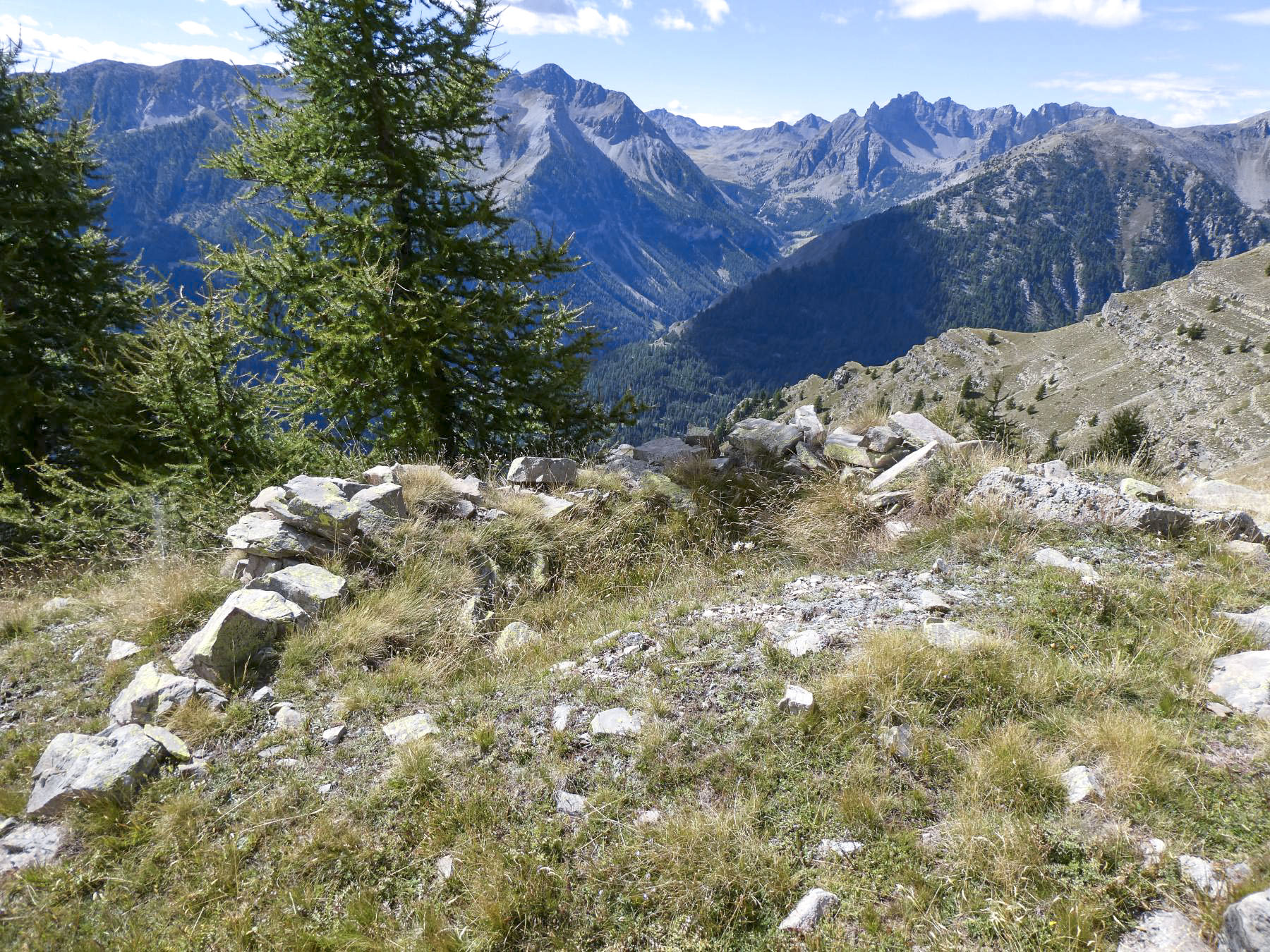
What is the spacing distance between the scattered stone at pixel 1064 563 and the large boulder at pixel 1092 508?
99 cm

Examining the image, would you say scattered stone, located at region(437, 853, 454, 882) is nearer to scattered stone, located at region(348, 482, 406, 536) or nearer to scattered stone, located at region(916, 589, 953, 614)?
scattered stone, located at region(348, 482, 406, 536)

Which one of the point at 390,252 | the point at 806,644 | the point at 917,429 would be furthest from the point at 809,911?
the point at 390,252

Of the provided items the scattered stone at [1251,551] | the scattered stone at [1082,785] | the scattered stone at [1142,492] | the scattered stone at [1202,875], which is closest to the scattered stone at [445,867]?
the scattered stone at [1082,785]

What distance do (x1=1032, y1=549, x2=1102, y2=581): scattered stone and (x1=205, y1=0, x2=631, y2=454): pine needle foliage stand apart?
28.3ft

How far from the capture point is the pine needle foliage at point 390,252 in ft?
33.9

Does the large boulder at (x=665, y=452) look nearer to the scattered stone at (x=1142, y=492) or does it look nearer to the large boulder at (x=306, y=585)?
the large boulder at (x=306, y=585)

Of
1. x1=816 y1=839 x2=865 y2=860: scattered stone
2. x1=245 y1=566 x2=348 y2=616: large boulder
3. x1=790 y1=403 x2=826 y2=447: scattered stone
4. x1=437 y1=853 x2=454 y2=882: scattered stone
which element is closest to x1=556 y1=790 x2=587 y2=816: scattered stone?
x1=437 y1=853 x2=454 y2=882: scattered stone

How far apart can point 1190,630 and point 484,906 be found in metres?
5.89

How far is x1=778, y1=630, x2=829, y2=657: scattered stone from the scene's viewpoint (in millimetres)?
5182

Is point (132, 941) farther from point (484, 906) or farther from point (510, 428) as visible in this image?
point (510, 428)

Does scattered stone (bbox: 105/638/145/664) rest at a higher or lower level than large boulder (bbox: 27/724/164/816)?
lower

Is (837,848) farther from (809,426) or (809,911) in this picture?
(809,426)

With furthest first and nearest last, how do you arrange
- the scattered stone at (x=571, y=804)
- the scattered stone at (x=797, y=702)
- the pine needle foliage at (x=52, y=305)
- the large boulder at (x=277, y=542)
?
the pine needle foliage at (x=52, y=305), the large boulder at (x=277, y=542), the scattered stone at (x=797, y=702), the scattered stone at (x=571, y=804)

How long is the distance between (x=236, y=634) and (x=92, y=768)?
4.90ft
